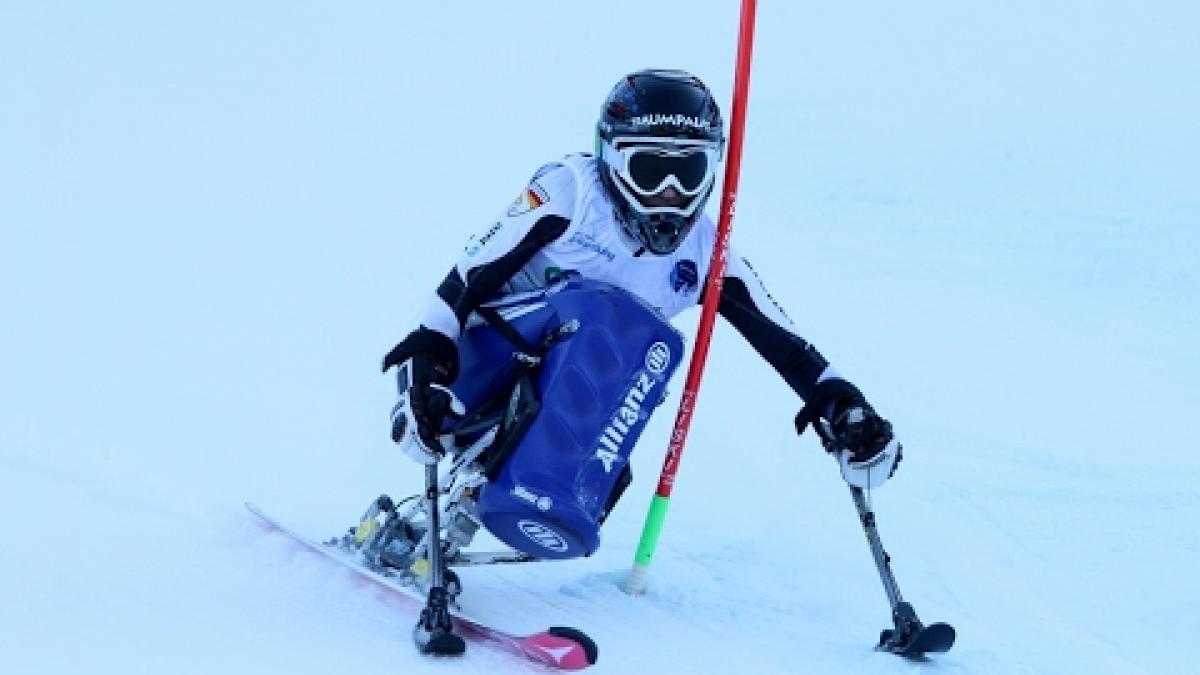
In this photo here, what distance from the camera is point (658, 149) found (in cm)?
523

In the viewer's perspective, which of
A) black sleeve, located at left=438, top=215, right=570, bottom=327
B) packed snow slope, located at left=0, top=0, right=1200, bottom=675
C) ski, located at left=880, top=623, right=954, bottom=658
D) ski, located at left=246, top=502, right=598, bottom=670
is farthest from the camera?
packed snow slope, located at left=0, top=0, right=1200, bottom=675

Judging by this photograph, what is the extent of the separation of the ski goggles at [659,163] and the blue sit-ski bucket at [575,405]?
0.35 meters

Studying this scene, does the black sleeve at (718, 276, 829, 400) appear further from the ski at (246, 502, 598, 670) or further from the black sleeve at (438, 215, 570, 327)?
the ski at (246, 502, 598, 670)

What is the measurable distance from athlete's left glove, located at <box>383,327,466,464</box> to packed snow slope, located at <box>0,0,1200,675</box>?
1.84 feet

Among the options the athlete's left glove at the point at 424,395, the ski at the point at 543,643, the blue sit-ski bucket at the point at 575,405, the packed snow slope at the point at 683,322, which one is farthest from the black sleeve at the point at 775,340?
the ski at the point at 543,643

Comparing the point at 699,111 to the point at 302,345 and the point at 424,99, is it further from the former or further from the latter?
the point at 424,99

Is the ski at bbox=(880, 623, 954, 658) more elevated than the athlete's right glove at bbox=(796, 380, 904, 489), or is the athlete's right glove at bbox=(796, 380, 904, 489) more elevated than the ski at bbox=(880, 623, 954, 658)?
the athlete's right glove at bbox=(796, 380, 904, 489)

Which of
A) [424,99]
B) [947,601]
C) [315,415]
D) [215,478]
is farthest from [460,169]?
[947,601]

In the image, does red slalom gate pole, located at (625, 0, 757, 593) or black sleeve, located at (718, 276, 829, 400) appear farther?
black sleeve, located at (718, 276, 829, 400)

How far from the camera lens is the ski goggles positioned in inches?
206

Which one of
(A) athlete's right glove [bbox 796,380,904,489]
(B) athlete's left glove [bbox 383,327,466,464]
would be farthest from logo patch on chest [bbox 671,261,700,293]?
(B) athlete's left glove [bbox 383,327,466,464]

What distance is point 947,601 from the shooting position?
19.5ft

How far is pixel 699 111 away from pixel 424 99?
868 cm

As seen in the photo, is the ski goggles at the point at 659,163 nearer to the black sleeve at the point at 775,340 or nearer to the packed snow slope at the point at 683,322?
the black sleeve at the point at 775,340
